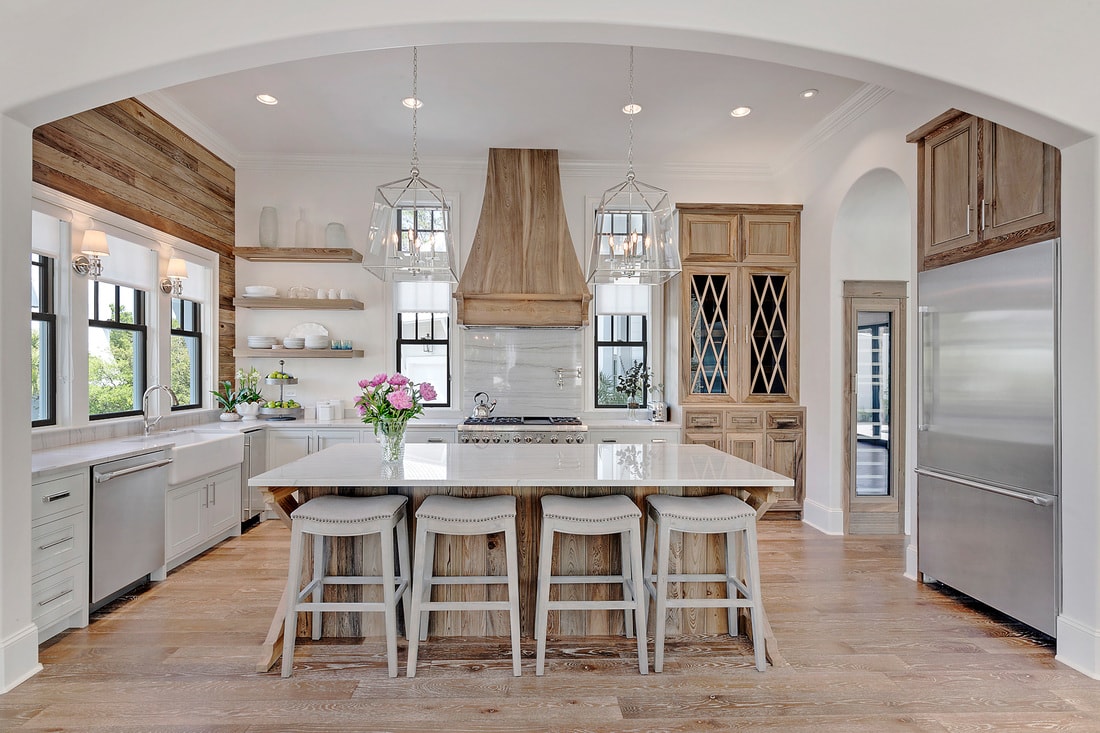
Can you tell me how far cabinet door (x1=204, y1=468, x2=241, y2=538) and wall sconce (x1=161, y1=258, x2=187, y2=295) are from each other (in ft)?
4.77

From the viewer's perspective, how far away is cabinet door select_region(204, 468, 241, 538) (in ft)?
13.5

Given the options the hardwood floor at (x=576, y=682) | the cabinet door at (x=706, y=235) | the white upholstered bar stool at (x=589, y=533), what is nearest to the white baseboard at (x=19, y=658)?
the hardwood floor at (x=576, y=682)

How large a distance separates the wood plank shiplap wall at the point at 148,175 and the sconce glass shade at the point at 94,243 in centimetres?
23

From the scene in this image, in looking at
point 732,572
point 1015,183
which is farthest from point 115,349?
point 1015,183

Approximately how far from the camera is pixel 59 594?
2.80 m

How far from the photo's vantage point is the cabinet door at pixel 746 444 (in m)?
5.04

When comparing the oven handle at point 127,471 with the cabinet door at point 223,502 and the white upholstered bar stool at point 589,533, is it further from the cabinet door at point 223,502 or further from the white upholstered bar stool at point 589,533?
the white upholstered bar stool at point 589,533

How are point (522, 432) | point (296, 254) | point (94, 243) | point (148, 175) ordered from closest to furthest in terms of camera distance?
point (94, 243)
point (148, 175)
point (522, 432)
point (296, 254)

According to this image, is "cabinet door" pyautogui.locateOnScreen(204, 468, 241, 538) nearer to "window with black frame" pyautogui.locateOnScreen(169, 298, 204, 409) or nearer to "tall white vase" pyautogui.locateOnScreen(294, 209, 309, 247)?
"window with black frame" pyautogui.locateOnScreen(169, 298, 204, 409)

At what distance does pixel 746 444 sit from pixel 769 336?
3.18 ft

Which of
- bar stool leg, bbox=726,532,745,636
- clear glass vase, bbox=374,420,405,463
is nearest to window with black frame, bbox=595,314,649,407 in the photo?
bar stool leg, bbox=726,532,745,636

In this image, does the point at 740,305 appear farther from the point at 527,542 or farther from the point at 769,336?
the point at 527,542

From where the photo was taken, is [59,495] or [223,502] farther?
[223,502]

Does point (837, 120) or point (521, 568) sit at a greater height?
point (837, 120)
